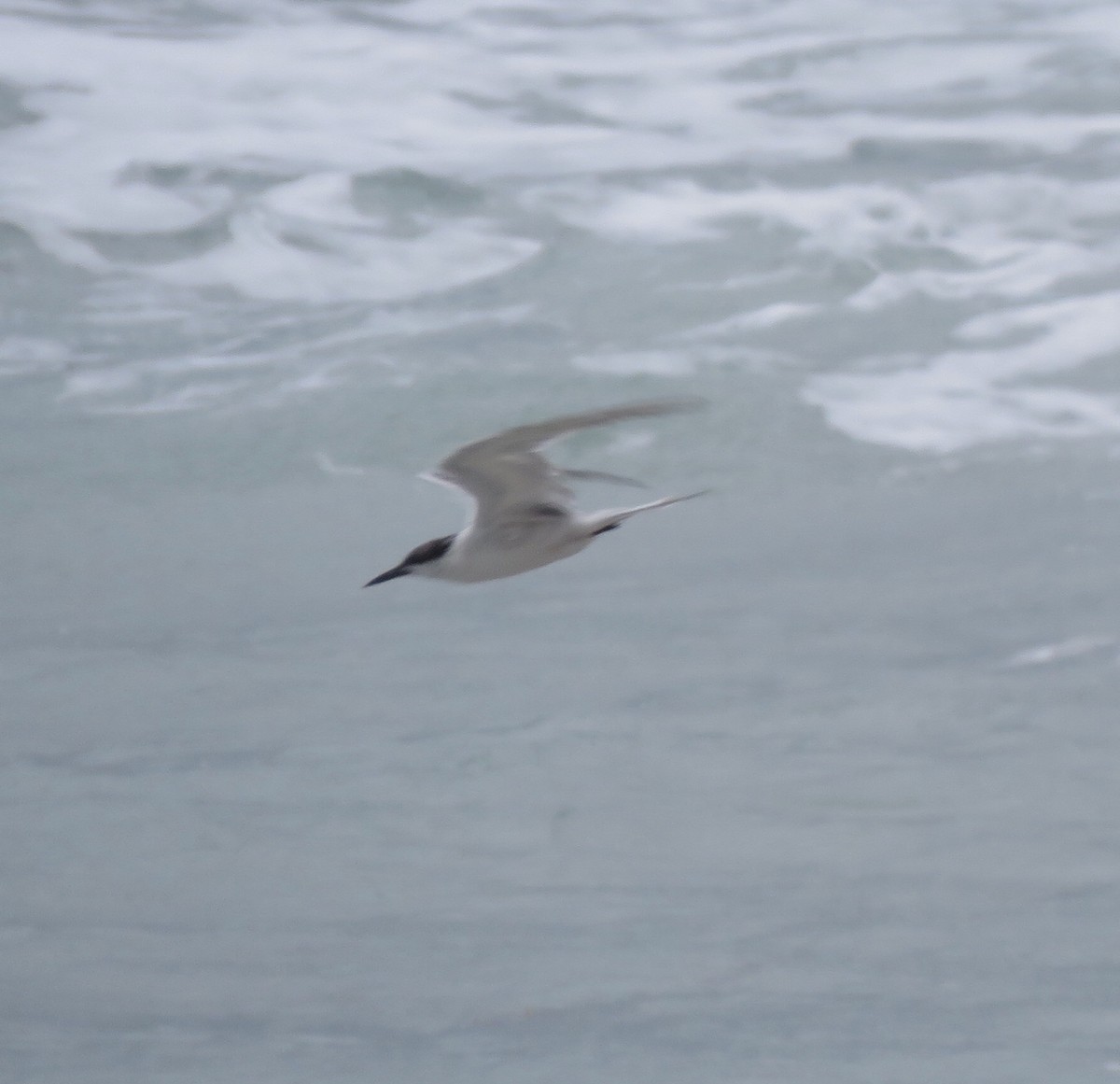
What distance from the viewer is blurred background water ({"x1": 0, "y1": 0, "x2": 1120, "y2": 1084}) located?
37.1 ft

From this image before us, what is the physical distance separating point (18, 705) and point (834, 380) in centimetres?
623

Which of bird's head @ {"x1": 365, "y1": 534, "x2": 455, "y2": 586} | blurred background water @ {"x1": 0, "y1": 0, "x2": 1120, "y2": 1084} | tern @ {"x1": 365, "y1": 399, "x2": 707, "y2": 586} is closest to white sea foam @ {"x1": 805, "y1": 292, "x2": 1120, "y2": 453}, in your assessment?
blurred background water @ {"x1": 0, "y1": 0, "x2": 1120, "y2": 1084}

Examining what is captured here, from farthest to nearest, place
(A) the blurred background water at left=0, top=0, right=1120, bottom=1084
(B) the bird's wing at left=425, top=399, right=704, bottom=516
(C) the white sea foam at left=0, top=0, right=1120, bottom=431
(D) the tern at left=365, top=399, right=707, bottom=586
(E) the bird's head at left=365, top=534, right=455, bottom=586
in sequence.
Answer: (C) the white sea foam at left=0, top=0, right=1120, bottom=431 → (A) the blurred background water at left=0, top=0, right=1120, bottom=1084 → (E) the bird's head at left=365, top=534, right=455, bottom=586 → (D) the tern at left=365, top=399, right=707, bottom=586 → (B) the bird's wing at left=425, top=399, right=704, bottom=516

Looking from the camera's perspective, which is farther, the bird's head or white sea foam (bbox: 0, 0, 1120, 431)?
white sea foam (bbox: 0, 0, 1120, 431)

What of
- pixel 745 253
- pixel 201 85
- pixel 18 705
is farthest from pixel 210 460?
pixel 745 253

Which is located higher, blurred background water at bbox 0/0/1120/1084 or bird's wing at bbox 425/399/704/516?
bird's wing at bbox 425/399/704/516

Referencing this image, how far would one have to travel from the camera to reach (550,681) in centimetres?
1155

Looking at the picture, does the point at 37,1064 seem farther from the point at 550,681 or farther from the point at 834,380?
the point at 834,380

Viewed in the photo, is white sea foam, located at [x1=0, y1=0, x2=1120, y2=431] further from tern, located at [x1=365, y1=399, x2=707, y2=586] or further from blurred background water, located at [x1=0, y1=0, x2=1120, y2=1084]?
tern, located at [x1=365, y1=399, x2=707, y2=586]

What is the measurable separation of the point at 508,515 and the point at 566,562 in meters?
7.40

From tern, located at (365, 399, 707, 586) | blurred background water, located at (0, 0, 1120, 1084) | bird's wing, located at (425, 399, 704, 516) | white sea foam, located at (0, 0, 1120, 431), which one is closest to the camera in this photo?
bird's wing, located at (425, 399, 704, 516)

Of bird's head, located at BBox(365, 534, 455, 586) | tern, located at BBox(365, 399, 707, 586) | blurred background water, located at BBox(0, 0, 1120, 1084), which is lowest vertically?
blurred background water, located at BBox(0, 0, 1120, 1084)

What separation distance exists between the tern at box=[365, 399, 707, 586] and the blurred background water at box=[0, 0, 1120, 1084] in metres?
6.40

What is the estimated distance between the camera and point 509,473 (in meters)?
4.18
